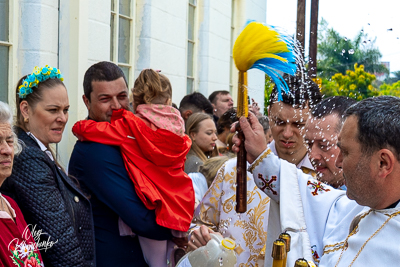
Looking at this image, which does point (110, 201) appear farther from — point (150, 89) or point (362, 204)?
point (362, 204)

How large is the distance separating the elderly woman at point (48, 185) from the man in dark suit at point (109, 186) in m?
0.16

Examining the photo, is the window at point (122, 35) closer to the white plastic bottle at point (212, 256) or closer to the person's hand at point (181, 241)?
the person's hand at point (181, 241)

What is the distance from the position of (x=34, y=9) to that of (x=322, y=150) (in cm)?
311

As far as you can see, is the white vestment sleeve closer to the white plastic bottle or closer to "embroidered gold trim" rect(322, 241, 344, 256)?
"embroidered gold trim" rect(322, 241, 344, 256)

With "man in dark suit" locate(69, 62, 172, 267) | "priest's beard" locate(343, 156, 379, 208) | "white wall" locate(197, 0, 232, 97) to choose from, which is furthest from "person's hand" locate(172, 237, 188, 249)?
"white wall" locate(197, 0, 232, 97)

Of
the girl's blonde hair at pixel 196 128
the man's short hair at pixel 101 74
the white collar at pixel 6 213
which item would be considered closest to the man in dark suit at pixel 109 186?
the man's short hair at pixel 101 74

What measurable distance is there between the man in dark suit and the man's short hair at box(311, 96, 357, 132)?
3.89 ft

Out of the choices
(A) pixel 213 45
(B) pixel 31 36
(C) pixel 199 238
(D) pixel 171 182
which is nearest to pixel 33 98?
(D) pixel 171 182

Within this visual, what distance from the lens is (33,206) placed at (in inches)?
104

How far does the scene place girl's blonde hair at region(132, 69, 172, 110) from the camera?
336cm

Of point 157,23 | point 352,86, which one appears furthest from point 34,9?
point 352,86

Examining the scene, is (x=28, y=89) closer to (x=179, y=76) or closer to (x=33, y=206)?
(x=33, y=206)

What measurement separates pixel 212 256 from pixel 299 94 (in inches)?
51.5

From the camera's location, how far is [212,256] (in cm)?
258
